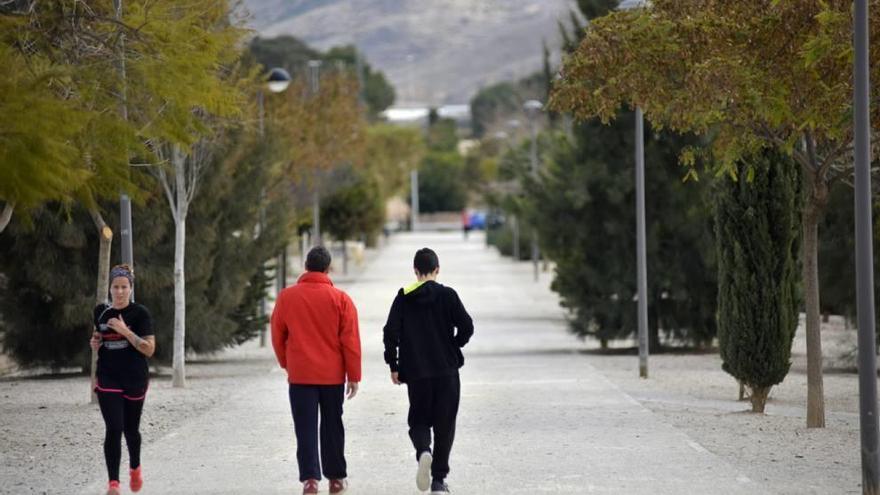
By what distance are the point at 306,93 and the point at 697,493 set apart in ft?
124

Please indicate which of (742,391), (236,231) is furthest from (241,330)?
(742,391)

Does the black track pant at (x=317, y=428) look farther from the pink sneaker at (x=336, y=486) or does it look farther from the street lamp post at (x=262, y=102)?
the street lamp post at (x=262, y=102)

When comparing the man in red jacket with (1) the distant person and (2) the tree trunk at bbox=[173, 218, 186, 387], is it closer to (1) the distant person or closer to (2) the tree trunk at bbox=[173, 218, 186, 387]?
(1) the distant person

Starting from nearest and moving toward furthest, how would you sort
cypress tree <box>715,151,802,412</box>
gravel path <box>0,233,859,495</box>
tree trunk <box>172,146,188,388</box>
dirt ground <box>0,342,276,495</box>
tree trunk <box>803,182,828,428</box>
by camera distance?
1. gravel path <box>0,233,859,495</box>
2. dirt ground <box>0,342,276,495</box>
3. tree trunk <box>803,182,828,428</box>
4. cypress tree <box>715,151,802,412</box>
5. tree trunk <box>172,146,188,388</box>

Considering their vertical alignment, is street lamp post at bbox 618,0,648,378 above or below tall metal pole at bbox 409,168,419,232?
below

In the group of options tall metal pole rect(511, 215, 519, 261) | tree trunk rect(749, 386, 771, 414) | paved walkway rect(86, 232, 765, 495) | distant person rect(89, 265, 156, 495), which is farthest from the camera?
tall metal pole rect(511, 215, 519, 261)

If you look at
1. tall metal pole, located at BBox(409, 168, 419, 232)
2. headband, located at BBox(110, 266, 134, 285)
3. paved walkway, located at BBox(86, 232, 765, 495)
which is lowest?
paved walkway, located at BBox(86, 232, 765, 495)

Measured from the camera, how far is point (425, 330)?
11898 mm

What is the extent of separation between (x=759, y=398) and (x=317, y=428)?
27.6 feet

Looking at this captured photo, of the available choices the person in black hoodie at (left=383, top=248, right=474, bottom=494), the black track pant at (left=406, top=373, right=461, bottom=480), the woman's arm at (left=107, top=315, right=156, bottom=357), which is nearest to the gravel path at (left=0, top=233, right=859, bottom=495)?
the black track pant at (left=406, top=373, right=461, bottom=480)

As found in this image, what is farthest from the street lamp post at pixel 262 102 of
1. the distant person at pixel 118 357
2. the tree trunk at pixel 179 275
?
the distant person at pixel 118 357

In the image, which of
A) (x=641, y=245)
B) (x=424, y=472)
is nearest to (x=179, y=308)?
(x=641, y=245)

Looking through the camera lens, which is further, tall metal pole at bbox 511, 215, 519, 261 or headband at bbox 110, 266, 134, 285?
tall metal pole at bbox 511, 215, 519, 261

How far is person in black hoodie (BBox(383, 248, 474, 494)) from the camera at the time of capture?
468 inches
